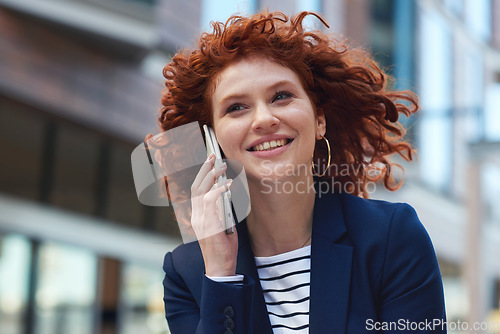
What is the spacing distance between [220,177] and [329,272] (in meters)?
0.46

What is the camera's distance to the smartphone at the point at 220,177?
204 cm

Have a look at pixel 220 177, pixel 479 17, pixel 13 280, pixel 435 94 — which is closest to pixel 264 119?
pixel 220 177

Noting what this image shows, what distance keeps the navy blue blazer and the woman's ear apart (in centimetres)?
26

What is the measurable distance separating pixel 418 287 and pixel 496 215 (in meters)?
11.9

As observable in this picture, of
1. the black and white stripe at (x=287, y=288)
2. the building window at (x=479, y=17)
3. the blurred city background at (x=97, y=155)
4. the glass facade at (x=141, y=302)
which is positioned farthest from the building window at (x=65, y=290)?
the building window at (x=479, y=17)

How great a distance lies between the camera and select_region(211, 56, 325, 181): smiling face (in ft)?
6.71

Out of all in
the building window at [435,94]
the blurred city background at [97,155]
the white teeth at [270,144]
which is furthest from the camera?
the building window at [435,94]

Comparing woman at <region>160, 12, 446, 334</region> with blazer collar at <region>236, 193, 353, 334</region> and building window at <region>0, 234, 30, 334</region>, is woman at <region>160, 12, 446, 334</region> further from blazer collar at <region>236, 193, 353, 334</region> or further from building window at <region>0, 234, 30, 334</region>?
building window at <region>0, 234, 30, 334</region>

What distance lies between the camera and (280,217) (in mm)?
2209

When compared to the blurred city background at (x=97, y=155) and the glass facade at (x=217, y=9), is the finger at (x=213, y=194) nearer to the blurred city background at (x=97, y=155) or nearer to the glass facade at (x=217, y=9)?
the blurred city background at (x=97, y=155)

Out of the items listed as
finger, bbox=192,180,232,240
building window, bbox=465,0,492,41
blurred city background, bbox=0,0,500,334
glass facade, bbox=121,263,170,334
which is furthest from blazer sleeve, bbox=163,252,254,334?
building window, bbox=465,0,492,41

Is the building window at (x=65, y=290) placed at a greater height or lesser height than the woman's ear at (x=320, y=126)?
lesser

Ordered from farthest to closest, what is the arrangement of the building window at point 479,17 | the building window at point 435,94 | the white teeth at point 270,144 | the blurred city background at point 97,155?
1. the building window at point 435,94
2. the building window at point 479,17
3. the blurred city background at point 97,155
4. the white teeth at point 270,144

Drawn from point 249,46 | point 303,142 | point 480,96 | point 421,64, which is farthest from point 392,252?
point 421,64
